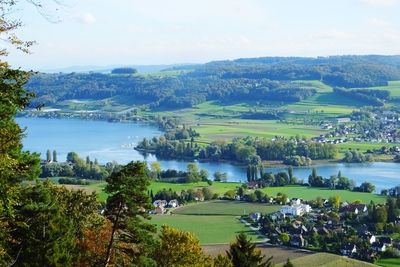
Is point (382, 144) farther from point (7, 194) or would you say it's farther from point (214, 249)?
point (7, 194)

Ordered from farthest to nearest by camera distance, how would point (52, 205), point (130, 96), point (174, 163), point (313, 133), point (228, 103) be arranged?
point (130, 96), point (228, 103), point (313, 133), point (174, 163), point (52, 205)

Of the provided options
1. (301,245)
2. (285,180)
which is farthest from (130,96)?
(301,245)

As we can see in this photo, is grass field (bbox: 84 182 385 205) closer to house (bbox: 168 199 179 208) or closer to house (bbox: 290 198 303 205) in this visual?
house (bbox: 290 198 303 205)

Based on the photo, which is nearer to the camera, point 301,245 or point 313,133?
point 301,245

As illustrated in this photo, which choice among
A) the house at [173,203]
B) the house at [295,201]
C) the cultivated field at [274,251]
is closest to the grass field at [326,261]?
the cultivated field at [274,251]

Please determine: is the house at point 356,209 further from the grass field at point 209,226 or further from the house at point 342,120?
the house at point 342,120

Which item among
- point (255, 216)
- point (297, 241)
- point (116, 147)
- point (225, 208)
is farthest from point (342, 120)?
point (297, 241)
